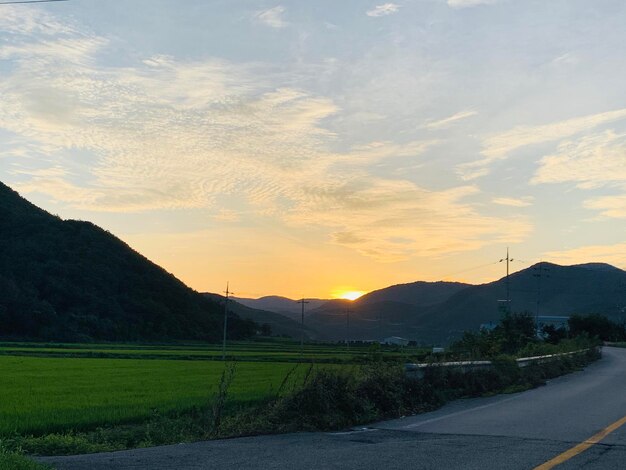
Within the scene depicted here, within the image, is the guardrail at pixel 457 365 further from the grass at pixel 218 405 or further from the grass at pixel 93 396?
the grass at pixel 93 396

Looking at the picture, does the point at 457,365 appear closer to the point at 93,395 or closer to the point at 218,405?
the point at 218,405

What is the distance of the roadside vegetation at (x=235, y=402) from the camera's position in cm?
1130

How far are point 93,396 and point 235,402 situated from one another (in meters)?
4.95

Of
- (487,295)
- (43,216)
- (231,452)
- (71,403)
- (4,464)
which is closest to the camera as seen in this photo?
(4,464)

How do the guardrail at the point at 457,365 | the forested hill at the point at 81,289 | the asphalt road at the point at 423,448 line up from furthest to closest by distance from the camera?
the forested hill at the point at 81,289, the guardrail at the point at 457,365, the asphalt road at the point at 423,448

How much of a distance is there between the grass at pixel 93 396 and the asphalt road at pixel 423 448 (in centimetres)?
567

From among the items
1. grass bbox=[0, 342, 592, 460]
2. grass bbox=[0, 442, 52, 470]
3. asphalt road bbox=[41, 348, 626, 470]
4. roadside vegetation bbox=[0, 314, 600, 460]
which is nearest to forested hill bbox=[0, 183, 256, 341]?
roadside vegetation bbox=[0, 314, 600, 460]

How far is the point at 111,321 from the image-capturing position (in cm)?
9931

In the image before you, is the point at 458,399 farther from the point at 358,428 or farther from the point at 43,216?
the point at 43,216

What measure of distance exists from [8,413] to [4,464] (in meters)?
9.44

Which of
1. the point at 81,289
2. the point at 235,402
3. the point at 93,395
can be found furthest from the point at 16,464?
the point at 81,289

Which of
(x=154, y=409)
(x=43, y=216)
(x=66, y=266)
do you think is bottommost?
(x=154, y=409)

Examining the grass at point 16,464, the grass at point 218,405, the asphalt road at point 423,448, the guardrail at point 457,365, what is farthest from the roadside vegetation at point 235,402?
the grass at point 16,464

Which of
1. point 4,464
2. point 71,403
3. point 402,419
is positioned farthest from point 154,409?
point 4,464
